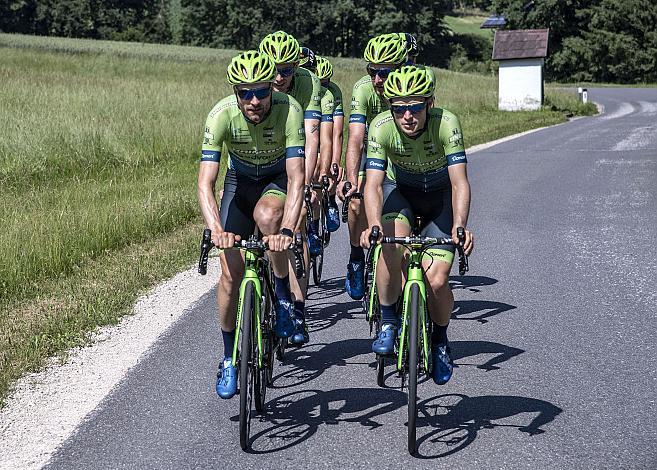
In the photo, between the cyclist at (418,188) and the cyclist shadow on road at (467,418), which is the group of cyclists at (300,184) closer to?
the cyclist at (418,188)

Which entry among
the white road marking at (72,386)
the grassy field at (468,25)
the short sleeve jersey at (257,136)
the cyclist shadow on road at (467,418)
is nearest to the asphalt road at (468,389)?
the cyclist shadow on road at (467,418)

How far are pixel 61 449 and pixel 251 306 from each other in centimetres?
123

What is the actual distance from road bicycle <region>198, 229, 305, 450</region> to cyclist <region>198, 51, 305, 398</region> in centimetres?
10

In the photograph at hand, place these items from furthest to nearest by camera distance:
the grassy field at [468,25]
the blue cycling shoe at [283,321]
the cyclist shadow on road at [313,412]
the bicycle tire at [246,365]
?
the grassy field at [468,25], the blue cycling shoe at [283,321], the cyclist shadow on road at [313,412], the bicycle tire at [246,365]

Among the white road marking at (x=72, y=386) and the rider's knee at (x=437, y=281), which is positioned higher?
the rider's knee at (x=437, y=281)

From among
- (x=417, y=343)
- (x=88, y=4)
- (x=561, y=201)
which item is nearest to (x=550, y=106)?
(x=561, y=201)

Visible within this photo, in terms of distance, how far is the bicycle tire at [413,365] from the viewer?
5016 millimetres

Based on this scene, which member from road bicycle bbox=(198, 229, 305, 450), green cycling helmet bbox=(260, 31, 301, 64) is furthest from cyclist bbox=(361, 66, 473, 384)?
green cycling helmet bbox=(260, 31, 301, 64)

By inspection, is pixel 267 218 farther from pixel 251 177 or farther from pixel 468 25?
pixel 468 25

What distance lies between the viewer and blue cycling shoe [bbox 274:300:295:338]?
6.29 meters

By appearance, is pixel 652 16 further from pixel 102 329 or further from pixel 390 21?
pixel 102 329

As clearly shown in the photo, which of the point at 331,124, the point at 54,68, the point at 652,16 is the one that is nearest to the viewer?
the point at 331,124

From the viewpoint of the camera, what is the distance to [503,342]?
7.43m

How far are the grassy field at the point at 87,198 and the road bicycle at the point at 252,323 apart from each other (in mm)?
1700
